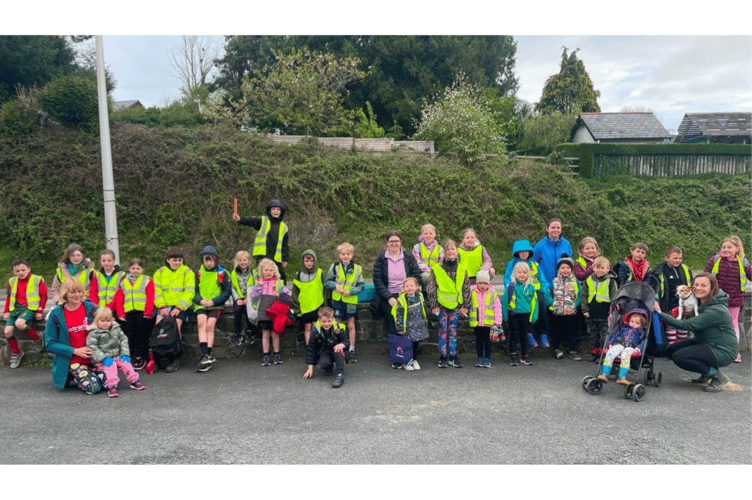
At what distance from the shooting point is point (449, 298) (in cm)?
819

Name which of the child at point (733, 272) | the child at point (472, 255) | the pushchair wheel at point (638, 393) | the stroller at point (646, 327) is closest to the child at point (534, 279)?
the child at point (472, 255)

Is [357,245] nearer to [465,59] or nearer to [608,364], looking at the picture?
[608,364]

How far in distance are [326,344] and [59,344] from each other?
3207mm

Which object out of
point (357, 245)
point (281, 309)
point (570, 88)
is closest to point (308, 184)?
point (357, 245)

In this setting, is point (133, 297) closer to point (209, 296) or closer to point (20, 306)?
point (209, 296)

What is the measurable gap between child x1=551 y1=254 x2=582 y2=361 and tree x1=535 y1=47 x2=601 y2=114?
4284 cm

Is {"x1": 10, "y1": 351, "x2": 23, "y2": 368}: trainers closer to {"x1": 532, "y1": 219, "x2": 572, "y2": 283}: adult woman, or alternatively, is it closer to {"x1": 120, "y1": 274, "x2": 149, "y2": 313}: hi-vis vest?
{"x1": 120, "y1": 274, "x2": 149, "y2": 313}: hi-vis vest

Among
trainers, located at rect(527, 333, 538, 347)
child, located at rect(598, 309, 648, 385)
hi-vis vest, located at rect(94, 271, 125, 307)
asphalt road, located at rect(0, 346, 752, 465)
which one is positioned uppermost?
hi-vis vest, located at rect(94, 271, 125, 307)

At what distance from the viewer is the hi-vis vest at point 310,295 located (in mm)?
8258

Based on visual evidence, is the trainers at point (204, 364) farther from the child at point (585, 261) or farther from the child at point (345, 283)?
the child at point (585, 261)

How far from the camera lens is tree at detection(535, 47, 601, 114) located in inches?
1912

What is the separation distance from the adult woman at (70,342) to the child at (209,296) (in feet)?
4.77

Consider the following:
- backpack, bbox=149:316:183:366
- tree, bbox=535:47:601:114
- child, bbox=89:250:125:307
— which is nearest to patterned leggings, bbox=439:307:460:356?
backpack, bbox=149:316:183:366

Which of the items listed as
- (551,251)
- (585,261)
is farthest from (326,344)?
(585,261)
